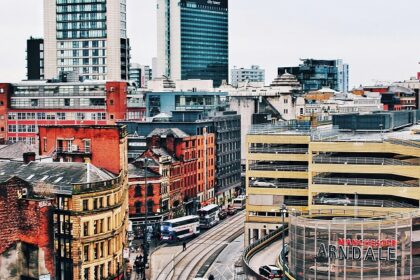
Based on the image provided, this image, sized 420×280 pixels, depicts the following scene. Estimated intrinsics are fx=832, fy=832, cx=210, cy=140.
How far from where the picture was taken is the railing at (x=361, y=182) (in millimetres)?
113981

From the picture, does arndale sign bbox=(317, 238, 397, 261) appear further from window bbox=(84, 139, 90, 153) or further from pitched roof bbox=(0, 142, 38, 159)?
pitched roof bbox=(0, 142, 38, 159)

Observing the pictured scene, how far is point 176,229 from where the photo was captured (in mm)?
147125

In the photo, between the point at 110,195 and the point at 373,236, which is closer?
the point at 373,236

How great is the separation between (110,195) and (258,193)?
99.0 feet

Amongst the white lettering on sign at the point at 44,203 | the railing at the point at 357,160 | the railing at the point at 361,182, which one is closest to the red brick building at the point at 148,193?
the railing at the point at 361,182

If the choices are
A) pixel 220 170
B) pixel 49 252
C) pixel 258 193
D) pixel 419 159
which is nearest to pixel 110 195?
pixel 49 252

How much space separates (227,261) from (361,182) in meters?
27.6

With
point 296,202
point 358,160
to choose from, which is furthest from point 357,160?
point 296,202

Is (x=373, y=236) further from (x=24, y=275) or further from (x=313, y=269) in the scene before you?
(x=24, y=275)

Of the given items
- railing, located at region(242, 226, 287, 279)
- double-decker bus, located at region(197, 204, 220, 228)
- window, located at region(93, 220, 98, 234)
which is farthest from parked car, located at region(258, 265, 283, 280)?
double-decker bus, located at region(197, 204, 220, 228)

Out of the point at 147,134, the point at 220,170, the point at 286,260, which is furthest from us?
the point at 220,170

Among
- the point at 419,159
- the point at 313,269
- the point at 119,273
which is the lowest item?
the point at 119,273

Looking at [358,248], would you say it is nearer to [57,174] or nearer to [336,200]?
[336,200]

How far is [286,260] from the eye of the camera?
305ft
